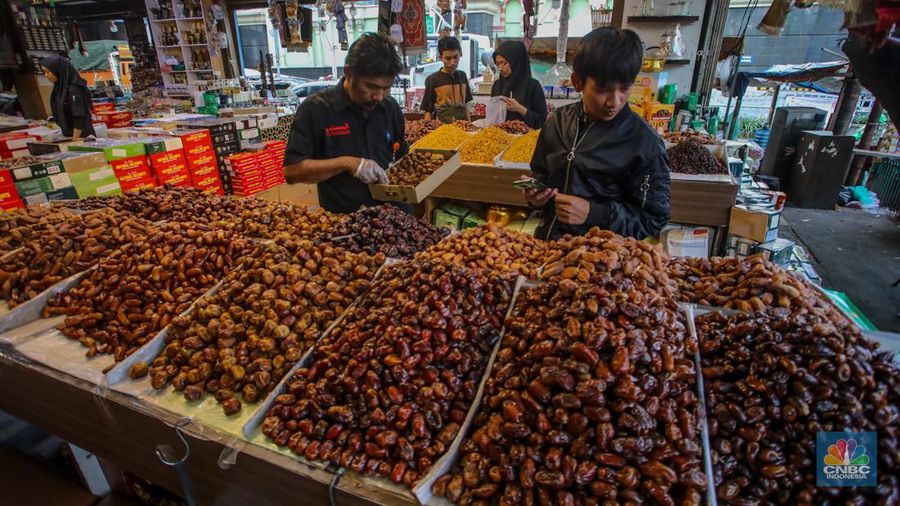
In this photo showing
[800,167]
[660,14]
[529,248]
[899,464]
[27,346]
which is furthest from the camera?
[800,167]

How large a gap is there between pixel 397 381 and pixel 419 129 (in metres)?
3.71

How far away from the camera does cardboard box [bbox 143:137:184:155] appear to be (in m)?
3.82

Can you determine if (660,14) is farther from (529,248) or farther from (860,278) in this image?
(529,248)

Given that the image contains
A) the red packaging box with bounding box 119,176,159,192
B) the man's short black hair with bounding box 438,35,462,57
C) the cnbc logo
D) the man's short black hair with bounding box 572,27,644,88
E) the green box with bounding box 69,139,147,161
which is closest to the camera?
the cnbc logo

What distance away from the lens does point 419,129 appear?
4.58m

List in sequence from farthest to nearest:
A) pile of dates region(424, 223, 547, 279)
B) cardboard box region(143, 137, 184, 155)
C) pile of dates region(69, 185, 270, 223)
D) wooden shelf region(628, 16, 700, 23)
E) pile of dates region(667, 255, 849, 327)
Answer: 1. wooden shelf region(628, 16, 700, 23)
2. cardboard box region(143, 137, 184, 155)
3. pile of dates region(69, 185, 270, 223)
4. pile of dates region(424, 223, 547, 279)
5. pile of dates region(667, 255, 849, 327)

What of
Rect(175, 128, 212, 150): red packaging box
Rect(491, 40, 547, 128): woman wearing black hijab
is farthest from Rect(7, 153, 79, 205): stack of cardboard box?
Rect(491, 40, 547, 128): woman wearing black hijab

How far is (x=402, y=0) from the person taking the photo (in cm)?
460

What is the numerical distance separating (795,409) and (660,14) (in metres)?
5.94

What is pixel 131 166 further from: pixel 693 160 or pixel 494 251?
pixel 693 160

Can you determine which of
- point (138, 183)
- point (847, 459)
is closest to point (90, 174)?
point (138, 183)

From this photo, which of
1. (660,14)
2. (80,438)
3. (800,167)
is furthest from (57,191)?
(800,167)

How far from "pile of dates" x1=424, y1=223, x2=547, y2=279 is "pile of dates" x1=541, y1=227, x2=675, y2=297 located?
176 mm

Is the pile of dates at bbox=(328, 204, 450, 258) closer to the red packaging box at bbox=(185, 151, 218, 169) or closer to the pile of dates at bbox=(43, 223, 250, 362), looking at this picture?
the pile of dates at bbox=(43, 223, 250, 362)
